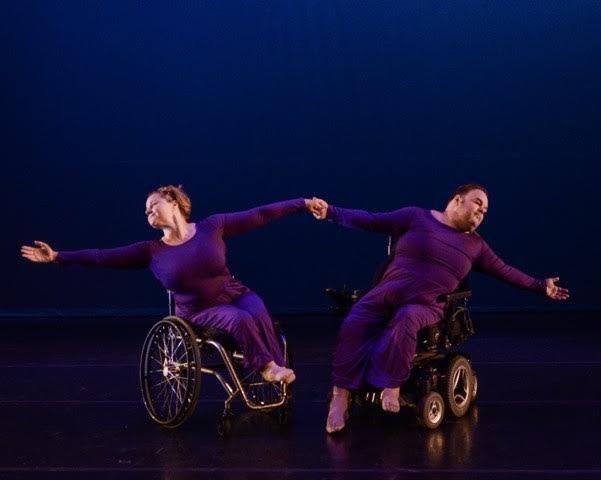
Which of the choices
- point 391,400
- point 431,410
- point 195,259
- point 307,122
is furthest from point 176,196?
point 307,122

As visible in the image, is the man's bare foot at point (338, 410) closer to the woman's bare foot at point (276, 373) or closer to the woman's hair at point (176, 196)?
the woman's bare foot at point (276, 373)

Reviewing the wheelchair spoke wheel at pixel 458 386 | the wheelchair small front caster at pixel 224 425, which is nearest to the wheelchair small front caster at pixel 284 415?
the wheelchair small front caster at pixel 224 425

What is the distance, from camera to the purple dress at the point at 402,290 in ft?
12.0

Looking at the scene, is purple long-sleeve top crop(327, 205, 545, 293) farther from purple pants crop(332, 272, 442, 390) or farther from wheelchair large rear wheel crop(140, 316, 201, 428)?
wheelchair large rear wheel crop(140, 316, 201, 428)

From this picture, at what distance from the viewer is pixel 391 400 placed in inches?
141

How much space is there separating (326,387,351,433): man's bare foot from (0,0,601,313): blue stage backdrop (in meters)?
3.45

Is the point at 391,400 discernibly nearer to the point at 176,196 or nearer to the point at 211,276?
the point at 211,276

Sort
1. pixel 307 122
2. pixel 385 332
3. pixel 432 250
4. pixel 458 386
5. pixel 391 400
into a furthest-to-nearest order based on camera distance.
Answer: pixel 307 122
pixel 458 386
pixel 432 250
pixel 385 332
pixel 391 400

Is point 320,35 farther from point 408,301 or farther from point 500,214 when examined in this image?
point 408,301

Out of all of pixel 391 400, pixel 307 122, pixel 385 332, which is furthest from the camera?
pixel 307 122

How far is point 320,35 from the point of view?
7051 millimetres

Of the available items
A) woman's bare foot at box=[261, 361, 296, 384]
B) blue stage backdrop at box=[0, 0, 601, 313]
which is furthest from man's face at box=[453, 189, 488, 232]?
blue stage backdrop at box=[0, 0, 601, 313]

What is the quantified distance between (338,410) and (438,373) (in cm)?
39

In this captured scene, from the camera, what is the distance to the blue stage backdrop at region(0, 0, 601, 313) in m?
6.98
